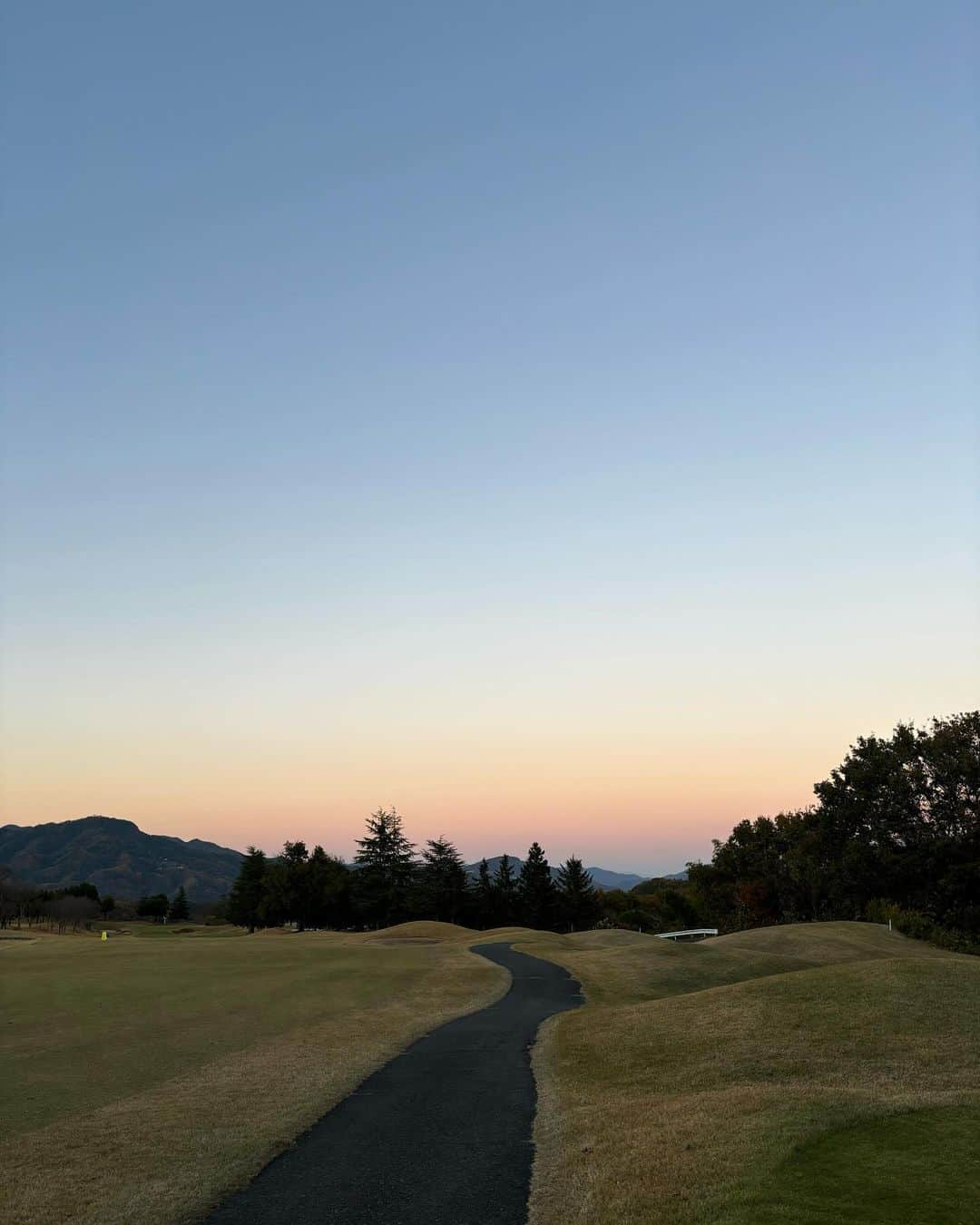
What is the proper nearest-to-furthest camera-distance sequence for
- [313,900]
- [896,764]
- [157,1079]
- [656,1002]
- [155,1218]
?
[155,1218] → [157,1079] → [656,1002] → [896,764] → [313,900]


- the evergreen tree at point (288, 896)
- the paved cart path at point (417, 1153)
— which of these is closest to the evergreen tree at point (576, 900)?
the evergreen tree at point (288, 896)

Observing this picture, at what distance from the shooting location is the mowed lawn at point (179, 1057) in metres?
15.5

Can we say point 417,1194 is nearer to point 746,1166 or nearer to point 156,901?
point 746,1166

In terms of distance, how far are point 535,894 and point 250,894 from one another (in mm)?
42860

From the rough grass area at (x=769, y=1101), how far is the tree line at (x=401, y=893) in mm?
92336

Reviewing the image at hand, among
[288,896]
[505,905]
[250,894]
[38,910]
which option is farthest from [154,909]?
[505,905]

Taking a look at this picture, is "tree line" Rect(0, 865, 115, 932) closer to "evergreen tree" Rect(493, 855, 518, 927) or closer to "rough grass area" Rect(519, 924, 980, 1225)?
"evergreen tree" Rect(493, 855, 518, 927)

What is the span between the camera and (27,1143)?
695 inches

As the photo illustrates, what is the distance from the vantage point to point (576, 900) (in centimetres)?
12962

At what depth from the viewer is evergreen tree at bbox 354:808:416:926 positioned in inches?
5118

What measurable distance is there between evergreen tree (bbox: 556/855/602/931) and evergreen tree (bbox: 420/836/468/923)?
15.3 meters

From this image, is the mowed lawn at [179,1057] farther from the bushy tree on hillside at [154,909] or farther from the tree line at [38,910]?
the bushy tree on hillside at [154,909]

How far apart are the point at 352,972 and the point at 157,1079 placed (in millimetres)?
22609

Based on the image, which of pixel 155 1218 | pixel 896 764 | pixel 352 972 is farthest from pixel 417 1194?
pixel 896 764
